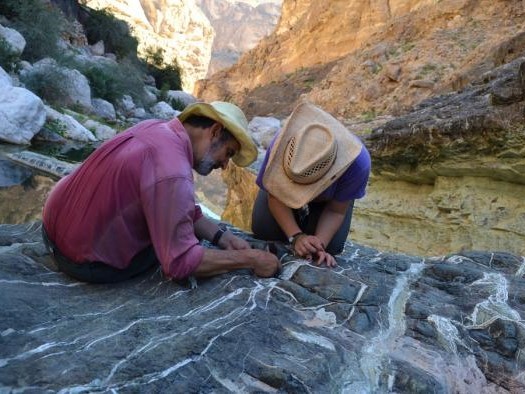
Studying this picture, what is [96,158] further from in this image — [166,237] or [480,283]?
[480,283]

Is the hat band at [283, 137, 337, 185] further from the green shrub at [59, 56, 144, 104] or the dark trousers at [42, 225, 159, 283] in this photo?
the green shrub at [59, 56, 144, 104]

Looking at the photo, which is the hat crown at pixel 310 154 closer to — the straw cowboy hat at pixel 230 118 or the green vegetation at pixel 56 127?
the straw cowboy hat at pixel 230 118

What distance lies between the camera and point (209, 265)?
2.13 metres

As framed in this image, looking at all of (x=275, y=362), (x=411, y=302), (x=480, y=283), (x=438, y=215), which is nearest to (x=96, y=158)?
(x=275, y=362)

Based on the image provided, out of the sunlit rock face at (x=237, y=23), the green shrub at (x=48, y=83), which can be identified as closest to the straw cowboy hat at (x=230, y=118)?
the green shrub at (x=48, y=83)

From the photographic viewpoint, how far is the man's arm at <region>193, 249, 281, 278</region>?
2.12m

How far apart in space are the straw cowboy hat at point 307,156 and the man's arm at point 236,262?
305 millimetres

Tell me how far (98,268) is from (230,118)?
2.79 ft

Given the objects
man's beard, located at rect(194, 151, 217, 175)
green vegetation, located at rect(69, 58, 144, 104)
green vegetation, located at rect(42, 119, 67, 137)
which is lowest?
man's beard, located at rect(194, 151, 217, 175)

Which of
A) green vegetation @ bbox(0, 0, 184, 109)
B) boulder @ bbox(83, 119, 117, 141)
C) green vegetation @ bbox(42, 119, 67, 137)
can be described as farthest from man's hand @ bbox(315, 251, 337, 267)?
green vegetation @ bbox(0, 0, 184, 109)

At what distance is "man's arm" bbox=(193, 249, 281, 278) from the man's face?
0.36 metres

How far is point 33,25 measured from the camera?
53.3 feet

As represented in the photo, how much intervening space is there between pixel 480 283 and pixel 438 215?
262 cm

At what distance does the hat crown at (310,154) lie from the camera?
2.31m
